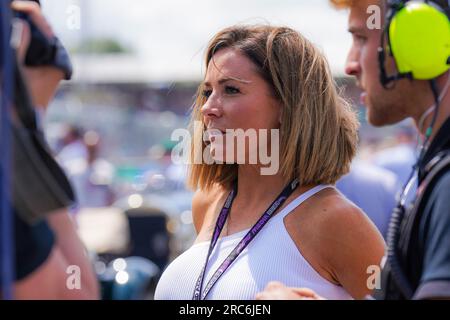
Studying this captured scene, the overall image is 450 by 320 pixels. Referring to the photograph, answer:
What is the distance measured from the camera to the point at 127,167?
18.5 m

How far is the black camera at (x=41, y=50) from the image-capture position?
1.86 m

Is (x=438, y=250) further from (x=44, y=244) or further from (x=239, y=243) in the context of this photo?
(x=239, y=243)

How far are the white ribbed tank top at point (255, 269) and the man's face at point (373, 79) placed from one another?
1.91 ft

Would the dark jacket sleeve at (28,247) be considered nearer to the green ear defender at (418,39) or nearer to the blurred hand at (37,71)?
the blurred hand at (37,71)

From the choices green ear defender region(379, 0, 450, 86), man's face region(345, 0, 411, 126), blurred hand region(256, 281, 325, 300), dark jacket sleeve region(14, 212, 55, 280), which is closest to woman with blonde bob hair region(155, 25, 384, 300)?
blurred hand region(256, 281, 325, 300)

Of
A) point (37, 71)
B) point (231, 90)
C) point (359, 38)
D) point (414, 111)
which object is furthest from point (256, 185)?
point (37, 71)

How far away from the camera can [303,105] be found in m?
2.88

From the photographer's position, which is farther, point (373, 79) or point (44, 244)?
point (373, 79)

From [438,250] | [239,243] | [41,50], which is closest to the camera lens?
[438,250]

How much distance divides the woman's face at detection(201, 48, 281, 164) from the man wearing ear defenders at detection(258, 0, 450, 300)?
0.57m

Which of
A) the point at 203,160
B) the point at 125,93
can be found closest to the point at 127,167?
the point at 203,160

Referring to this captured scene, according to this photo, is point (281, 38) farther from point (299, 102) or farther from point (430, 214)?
point (430, 214)

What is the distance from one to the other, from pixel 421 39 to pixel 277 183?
37.3 inches

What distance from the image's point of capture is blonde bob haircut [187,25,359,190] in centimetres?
284
